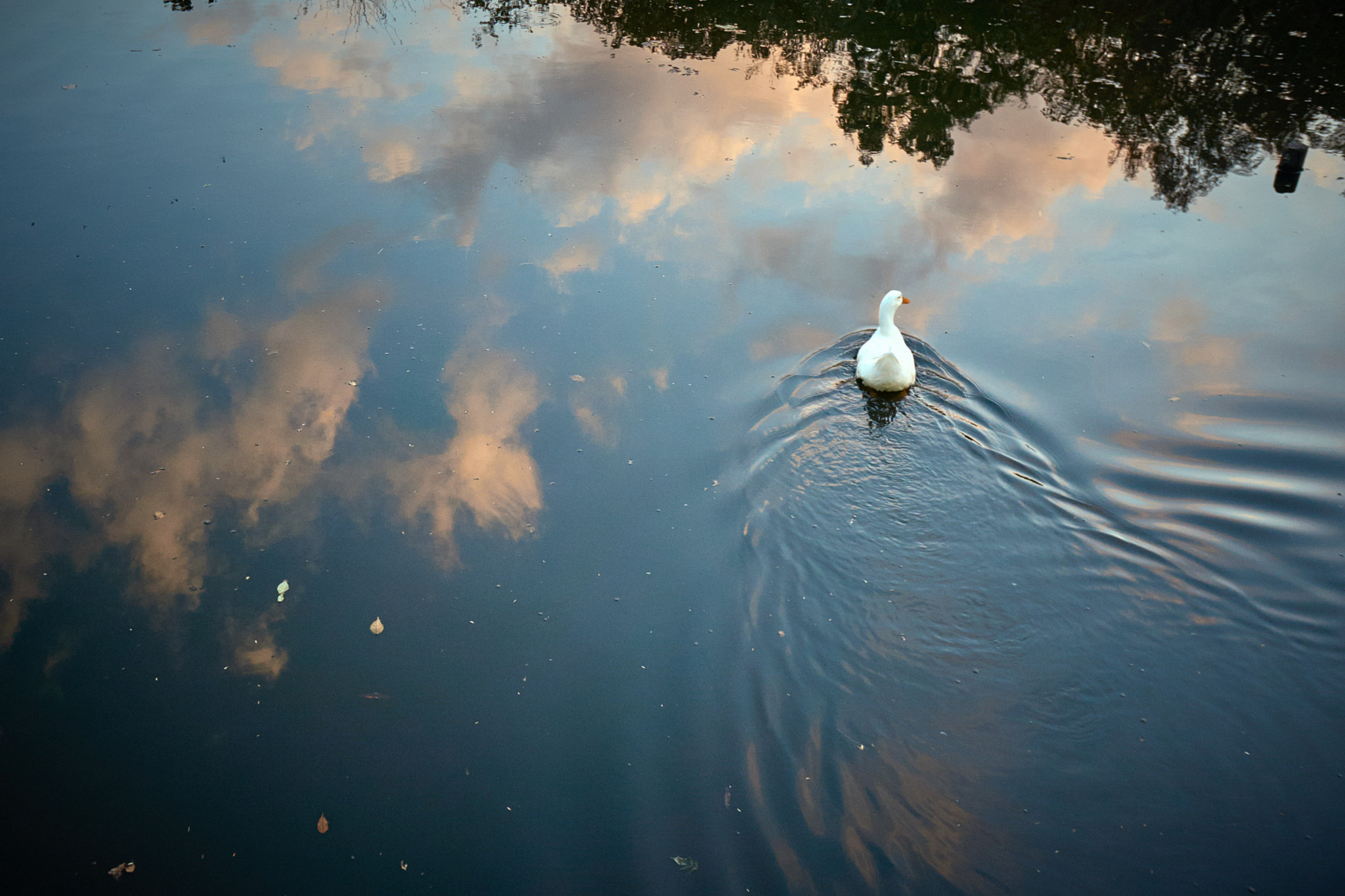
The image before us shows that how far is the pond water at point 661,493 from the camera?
438cm

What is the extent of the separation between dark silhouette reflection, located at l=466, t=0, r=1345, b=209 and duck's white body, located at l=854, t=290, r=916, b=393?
4.07 m

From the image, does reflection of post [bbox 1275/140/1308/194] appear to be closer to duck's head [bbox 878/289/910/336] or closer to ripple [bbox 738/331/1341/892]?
ripple [bbox 738/331/1341/892]

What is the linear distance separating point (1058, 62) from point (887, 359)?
8461 mm

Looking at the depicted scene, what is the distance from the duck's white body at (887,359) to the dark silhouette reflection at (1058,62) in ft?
13.4

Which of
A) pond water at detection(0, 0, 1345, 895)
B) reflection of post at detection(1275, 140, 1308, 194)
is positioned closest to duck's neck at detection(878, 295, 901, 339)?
pond water at detection(0, 0, 1345, 895)

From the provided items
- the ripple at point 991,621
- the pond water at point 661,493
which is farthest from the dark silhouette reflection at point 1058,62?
the ripple at point 991,621

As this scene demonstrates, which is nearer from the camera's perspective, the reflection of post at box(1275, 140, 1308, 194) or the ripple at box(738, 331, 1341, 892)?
the ripple at box(738, 331, 1341, 892)

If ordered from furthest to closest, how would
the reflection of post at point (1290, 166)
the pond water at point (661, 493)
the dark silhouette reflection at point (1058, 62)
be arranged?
the dark silhouette reflection at point (1058, 62), the reflection of post at point (1290, 166), the pond water at point (661, 493)

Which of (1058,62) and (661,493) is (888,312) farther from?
(1058,62)

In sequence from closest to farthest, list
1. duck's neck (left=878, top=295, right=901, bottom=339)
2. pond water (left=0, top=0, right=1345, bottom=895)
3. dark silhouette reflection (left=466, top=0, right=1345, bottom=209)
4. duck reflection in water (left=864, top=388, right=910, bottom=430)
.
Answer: pond water (left=0, top=0, right=1345, bottom=895) → duck reflection in water (left=864, top=388, right=910, bottom=430) → duck's neck (left=878, top=295, right=901, bottom=339) → dark silhouette reflection (left=466, top=0, right=1345, bottom=209)

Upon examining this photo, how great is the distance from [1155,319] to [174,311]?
944cm

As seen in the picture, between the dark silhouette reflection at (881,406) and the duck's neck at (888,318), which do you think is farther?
the duck's neck at (888,318)

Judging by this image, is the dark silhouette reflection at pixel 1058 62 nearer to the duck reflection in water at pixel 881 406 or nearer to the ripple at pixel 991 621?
the duck reflection in water at pixel 881 406

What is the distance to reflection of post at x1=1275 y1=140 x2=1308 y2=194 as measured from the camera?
9.55 meters
